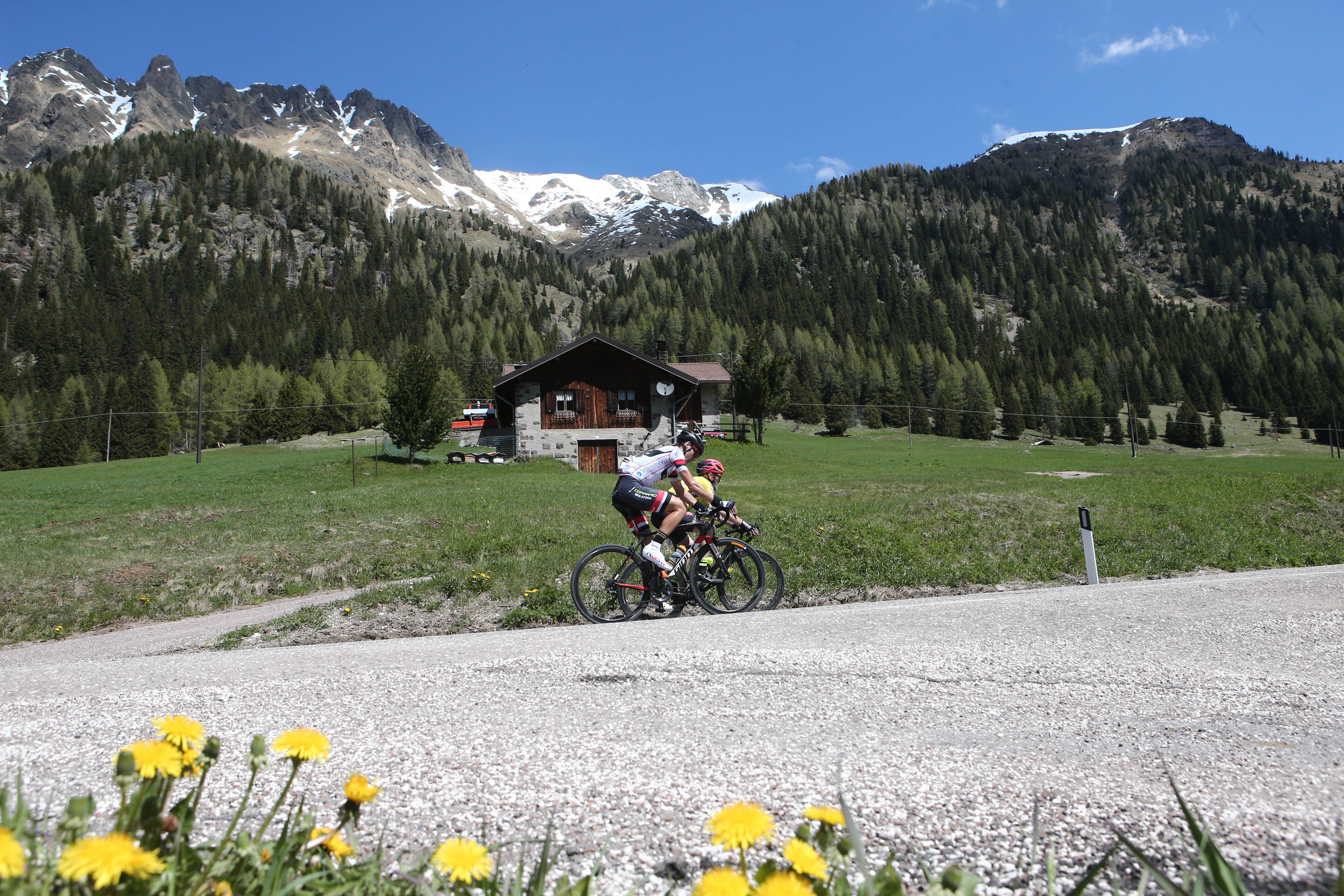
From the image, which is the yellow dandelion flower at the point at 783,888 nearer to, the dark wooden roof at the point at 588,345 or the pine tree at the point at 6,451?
the dark wooden roof at the point at 588,345

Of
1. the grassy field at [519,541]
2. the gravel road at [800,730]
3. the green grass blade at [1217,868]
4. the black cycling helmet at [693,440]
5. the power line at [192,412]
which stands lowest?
the grassy field at [519,541]

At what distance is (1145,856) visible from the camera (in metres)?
1.98

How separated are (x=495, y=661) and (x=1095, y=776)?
3664 mm

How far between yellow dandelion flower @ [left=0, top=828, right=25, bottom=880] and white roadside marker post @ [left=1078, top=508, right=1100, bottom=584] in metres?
11.4

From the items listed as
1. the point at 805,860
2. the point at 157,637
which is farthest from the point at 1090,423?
the point at 805,860

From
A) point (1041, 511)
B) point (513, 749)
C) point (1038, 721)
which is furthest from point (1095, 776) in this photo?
point (1041, 511)

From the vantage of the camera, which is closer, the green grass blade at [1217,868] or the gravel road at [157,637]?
the green grass blade at [1217,868]

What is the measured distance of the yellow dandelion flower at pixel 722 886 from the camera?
1.09 meters

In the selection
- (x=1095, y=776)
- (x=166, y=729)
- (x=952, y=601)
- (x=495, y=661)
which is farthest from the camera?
(x=952, y=601)

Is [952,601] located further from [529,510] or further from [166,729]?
[529,510]

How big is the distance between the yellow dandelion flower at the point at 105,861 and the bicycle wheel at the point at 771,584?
25.0 feet

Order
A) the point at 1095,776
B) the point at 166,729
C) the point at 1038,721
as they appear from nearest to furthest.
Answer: the point at 166,729, the point at 1095,776, the point at 1038,721

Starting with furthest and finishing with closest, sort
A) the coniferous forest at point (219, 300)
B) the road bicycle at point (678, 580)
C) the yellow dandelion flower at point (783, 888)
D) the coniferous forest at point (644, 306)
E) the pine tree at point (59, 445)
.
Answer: the coniferous forest at point (644, 306) < the coniferous forest at point (219, 300) < the pine tree at point (59, 445) < the road bicycle at point (678, 580) < the yellow dandelion flower at point (783, 888)

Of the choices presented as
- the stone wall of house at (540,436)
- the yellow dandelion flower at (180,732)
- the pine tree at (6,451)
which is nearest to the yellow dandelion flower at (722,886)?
the yellow dandelion flower at (180,732)
